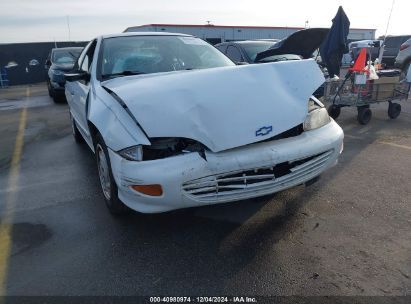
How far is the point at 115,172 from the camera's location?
2.71 m

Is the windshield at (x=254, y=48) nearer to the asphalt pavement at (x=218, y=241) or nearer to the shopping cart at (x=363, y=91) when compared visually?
the shopping cart at (x=363, y=91)

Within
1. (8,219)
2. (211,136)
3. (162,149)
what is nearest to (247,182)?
(211,136)

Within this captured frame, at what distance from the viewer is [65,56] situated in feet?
39.8

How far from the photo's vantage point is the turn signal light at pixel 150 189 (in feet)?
8.16

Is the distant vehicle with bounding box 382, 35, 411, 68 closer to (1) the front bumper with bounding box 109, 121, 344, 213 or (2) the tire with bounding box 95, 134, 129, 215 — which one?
(1) the front bumper with bounding box 109, 121, 344, 213

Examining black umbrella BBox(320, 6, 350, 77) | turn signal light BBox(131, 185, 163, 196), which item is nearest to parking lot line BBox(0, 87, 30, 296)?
turn signal light BBox(131, 185, 163, 196)

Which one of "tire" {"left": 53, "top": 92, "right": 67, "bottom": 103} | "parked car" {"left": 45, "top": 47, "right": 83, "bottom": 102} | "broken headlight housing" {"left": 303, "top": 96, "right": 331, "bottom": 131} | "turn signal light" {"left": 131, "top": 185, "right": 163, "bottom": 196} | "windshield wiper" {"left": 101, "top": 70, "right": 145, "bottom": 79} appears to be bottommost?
"tire" {"left": 53, "top": 92, "right": 67, "bottom": 103}

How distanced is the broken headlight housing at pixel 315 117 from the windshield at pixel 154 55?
1319 mm

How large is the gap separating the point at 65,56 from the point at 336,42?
8947mm

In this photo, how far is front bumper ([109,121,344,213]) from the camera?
2471 mm

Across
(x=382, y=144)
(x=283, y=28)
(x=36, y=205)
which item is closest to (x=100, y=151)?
(x=36, y=205)

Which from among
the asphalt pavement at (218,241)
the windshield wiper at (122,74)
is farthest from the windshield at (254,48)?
the windshield wiper at (122,74)

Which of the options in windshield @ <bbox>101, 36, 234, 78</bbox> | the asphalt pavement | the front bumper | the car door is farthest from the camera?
the car door

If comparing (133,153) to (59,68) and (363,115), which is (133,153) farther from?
(59,68)
